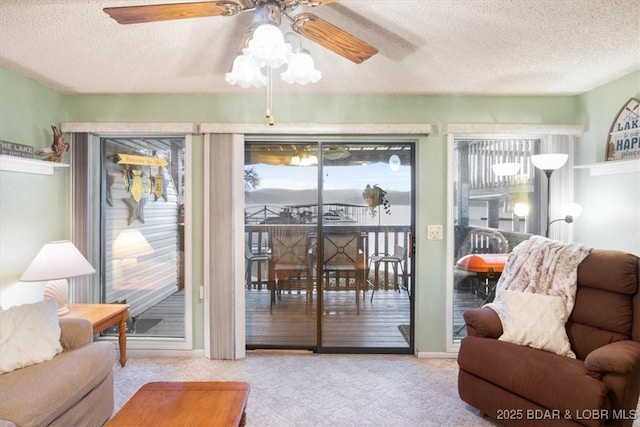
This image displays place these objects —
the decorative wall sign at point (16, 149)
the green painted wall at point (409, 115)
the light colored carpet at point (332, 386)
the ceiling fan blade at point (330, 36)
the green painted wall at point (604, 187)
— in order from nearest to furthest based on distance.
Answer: the ceiling fan blade at point (330, 36) → the light colored carpet at point (332, 386) → the decorative wall sign at point (16, 149) → the green painted wall at point (604, 187) → the green painted wall at point (409, 115)

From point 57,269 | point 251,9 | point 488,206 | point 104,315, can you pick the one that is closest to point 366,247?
point 488,206

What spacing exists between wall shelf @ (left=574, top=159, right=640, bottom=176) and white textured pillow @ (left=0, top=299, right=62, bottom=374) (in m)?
4.15

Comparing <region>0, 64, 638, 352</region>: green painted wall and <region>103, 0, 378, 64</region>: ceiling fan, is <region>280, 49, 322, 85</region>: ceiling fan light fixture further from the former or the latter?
<region>0, 64, 638, 352</region>: green painted wall

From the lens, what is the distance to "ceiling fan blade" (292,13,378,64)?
1387 millimetres

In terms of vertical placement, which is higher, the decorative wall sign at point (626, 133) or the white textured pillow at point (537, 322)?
the decorative wall sign at point (626, 133)

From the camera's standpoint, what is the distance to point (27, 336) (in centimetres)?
196

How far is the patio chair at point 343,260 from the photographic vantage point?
3.30 m

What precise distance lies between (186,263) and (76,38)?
1883 millimetres

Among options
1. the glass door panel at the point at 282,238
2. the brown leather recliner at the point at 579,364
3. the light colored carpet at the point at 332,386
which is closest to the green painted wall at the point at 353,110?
the glass door panel at the point at 282,238

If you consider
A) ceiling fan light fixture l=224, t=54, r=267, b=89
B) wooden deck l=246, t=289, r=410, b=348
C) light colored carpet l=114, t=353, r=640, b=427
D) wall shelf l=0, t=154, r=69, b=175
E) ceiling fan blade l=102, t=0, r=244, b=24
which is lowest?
light colored carpet l=114, t=353, r=640, b=427

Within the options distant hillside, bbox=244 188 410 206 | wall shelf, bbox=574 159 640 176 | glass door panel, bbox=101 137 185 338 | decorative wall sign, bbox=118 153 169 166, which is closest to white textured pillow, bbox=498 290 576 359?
wall shelf, bbox=574 159 640 176

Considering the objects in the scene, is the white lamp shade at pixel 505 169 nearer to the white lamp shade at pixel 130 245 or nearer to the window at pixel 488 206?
the window at pixel 488 206

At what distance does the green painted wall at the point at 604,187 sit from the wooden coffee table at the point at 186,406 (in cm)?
305

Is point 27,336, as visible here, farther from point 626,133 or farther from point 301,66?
point 626,133
